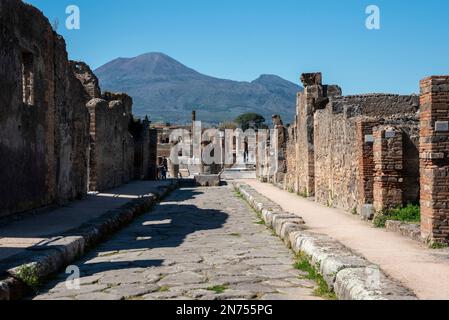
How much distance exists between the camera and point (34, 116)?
1213cm

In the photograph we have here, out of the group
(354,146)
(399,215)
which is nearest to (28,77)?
(354,146)

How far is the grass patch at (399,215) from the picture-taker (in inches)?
397

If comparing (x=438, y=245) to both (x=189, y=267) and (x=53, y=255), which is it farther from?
(x=53, y=255)

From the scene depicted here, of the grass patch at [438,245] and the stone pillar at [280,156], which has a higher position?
the stone pillar at [280,156]

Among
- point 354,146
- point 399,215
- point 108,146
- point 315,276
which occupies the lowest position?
point 315,276

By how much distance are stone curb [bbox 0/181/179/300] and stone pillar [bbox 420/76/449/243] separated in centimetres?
464

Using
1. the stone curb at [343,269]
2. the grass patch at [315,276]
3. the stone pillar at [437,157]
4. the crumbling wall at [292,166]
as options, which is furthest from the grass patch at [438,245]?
the crumbling wall at [292,166]

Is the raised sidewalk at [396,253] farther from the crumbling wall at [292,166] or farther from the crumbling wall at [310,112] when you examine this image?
the crumbling wall at [292,166]

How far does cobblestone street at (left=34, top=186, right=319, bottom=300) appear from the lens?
5617mm

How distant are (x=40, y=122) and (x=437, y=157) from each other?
329 inches

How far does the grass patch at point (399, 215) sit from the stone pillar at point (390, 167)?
0.11m

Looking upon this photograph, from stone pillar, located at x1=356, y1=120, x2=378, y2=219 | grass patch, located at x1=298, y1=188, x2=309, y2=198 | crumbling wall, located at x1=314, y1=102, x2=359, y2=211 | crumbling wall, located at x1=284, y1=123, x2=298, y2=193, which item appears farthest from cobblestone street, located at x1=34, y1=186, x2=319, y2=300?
crumbling wall, located at x1=284, y1=123, x2=298, y2=193
